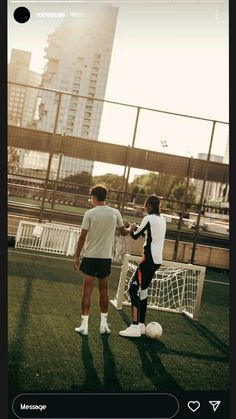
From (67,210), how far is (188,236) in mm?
3679

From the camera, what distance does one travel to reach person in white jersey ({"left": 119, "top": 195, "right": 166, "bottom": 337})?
4.14 m

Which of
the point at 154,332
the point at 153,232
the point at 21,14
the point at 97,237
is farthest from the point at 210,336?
the point at 21,14

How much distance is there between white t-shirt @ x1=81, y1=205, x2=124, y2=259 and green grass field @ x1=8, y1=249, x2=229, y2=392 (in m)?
0.69

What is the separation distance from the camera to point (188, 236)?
10.2 m

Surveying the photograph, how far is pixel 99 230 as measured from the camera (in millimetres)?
3898

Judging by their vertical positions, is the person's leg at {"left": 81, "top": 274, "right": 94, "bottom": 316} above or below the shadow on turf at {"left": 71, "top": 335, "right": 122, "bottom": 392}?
above

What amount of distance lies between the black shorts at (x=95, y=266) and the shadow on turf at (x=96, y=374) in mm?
526

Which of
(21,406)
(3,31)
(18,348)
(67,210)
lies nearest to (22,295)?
(18,348)

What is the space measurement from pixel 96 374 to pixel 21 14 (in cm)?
204

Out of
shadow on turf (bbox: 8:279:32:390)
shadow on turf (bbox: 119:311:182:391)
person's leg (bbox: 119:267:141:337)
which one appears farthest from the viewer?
person's leg (bbox: 119:267:141:337)

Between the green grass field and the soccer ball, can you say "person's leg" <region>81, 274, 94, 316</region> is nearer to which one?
the green grass field

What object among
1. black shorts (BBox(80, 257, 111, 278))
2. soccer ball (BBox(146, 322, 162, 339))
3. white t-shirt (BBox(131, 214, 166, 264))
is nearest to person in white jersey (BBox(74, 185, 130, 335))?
black shorts (BBox(80, 257, 111, 278))

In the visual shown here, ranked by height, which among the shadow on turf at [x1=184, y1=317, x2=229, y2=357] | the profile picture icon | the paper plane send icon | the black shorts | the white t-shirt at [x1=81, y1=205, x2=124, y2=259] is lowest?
the shadow on turf at [x1=184, y1=317, x2=229, y2=357]

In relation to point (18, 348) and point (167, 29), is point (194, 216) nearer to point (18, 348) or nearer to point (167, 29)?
point (18, 348)
